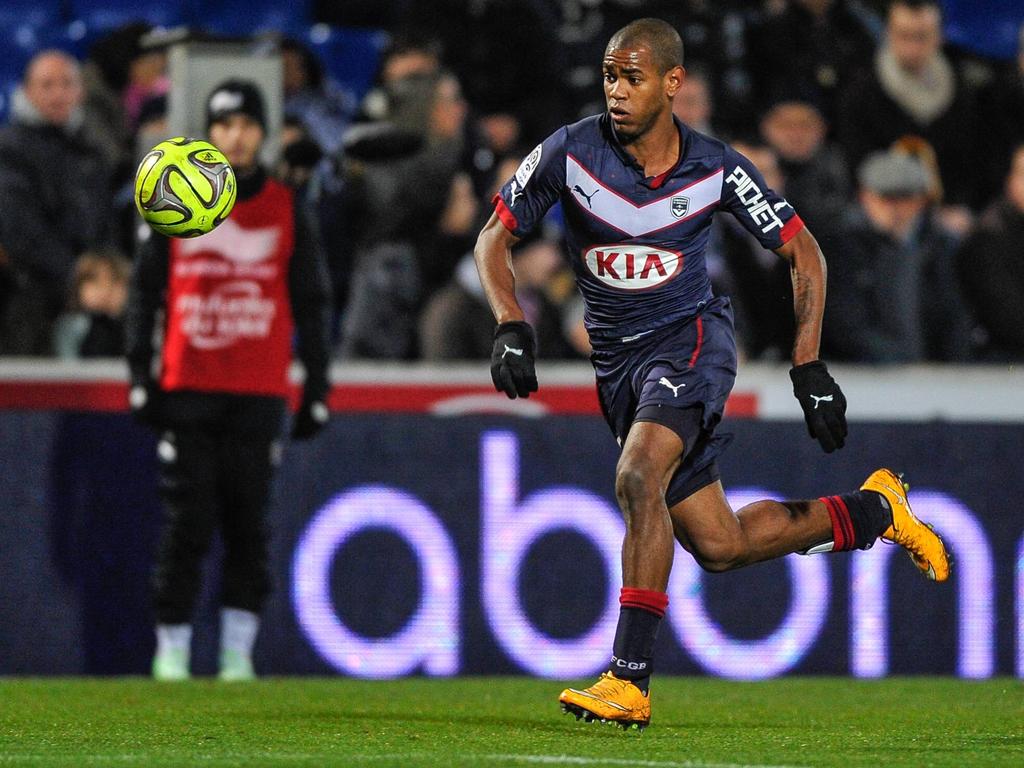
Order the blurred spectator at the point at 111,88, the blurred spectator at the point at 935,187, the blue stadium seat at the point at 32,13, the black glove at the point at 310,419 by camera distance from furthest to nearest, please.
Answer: the blue stadium seat at the point at 32,13
the blurred spectator at the point at 935,187
the blurred spectator at the point at 111,88
the black glove at the point at 310,419

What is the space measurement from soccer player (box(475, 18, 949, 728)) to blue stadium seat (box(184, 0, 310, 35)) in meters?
6.50

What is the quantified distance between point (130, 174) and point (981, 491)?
15.6ft

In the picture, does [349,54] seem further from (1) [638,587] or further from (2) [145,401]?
(1) [638,587]

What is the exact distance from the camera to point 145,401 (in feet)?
27.3

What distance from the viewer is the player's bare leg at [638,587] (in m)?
5.76

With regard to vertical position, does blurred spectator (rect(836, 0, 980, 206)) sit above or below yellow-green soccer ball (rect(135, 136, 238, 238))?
above

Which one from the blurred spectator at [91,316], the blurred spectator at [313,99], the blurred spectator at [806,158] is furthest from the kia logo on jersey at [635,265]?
the blurred spectator at [313,99]

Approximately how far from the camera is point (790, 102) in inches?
453

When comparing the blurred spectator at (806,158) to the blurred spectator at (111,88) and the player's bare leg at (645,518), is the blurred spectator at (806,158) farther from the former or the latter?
the player's bare leg at (645,518)

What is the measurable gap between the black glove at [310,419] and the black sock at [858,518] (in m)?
2.73

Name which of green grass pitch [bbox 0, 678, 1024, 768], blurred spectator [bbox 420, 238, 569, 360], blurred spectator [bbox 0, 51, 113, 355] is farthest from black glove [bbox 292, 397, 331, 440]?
blurred spectator [bbox 0, 51, 113, 355]

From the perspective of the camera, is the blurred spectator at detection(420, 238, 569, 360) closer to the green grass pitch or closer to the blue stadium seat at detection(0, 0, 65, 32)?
the green grass pitch

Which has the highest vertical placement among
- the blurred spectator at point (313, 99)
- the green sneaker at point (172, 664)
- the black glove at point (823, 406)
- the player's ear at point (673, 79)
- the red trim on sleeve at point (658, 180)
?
the blurred spectator at point (313, 99)

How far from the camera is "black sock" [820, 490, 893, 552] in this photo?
6.49 m
